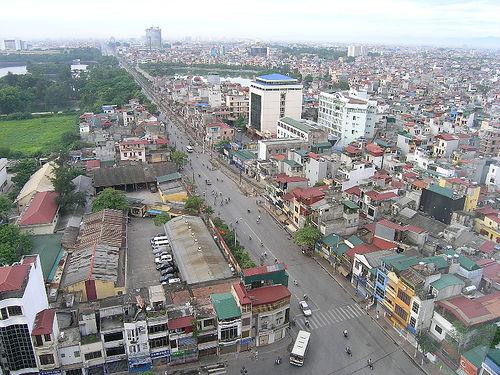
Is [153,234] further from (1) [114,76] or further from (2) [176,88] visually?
(1) [114,76]

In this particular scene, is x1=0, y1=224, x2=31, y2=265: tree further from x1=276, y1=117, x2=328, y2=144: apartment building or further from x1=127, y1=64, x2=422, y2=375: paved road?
x1=276, y1=117, x2=328, y2=144: apartment building

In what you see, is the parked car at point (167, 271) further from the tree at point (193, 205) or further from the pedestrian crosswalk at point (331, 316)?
the pedestrian crosswalk at point (331, 316)

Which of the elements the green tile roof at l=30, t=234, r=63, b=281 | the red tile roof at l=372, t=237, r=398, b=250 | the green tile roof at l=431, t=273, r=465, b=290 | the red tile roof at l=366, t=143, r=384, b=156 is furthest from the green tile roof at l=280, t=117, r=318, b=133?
the green tile roof at l=431, t=273, r=465, b=290

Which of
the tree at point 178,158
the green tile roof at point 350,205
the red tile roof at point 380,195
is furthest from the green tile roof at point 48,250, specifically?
the red tile roof at point 380,195

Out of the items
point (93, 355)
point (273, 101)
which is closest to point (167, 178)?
point (93, 355)

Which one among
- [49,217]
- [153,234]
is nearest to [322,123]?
[153,234]

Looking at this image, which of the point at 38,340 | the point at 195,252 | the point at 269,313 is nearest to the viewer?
the point at 38,340

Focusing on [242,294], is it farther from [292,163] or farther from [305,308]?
[292,163]

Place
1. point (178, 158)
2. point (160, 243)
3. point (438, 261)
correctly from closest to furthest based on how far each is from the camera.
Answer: point (438, 261) < point (160, 243) < point (178, 158)
